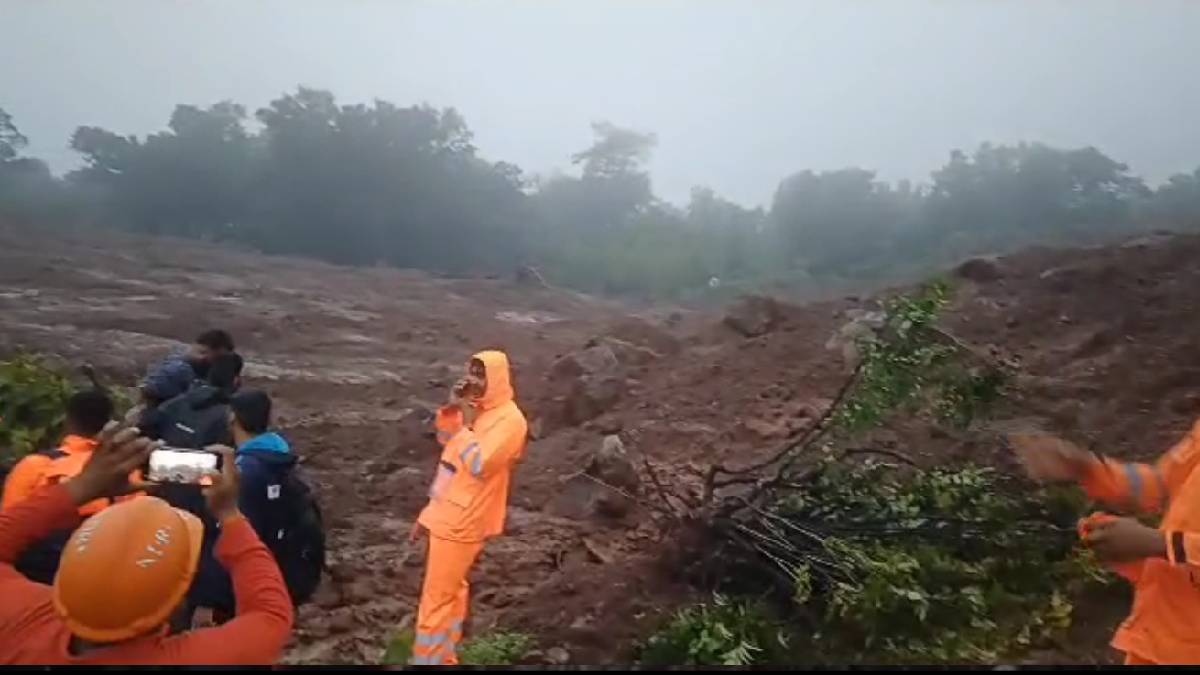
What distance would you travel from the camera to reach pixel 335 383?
1148cm

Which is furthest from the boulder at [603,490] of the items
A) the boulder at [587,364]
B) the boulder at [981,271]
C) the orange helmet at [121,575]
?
the boulder at [981,271]

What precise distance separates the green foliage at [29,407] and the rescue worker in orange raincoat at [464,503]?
9.04 feet

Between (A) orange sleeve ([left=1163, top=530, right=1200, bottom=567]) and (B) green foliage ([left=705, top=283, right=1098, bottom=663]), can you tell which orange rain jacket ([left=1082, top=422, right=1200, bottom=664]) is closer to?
(A) orange sleeve ([left=1163, top=530, right=1200, bottom=567])

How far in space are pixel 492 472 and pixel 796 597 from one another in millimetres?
1351

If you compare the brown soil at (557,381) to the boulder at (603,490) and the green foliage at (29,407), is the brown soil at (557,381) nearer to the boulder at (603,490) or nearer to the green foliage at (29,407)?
the boulder at (603,490)

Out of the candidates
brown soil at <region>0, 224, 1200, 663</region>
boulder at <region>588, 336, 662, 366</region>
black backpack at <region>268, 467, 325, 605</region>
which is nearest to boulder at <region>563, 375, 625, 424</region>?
brown soil at <region>0, 224, 1200, 663</region>

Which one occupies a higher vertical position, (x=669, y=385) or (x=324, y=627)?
(x=669, y=385)

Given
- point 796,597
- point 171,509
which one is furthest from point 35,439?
point 171,509

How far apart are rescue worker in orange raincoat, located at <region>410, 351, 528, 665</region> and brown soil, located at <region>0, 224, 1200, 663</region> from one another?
0.77 metres

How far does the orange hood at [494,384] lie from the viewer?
4.21 meters

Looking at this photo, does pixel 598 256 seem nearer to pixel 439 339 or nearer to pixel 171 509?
pixel 439 339

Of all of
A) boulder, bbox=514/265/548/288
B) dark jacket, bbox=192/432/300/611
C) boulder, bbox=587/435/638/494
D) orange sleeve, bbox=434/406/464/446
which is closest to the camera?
dark jacket, bbox=192/432/300/611

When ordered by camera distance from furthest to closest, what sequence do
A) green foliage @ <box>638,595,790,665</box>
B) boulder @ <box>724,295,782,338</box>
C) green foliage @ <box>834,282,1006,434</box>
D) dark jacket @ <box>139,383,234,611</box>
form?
boulder @ <box>724,295,782,338</box>
green foliage @ <box>834,282,1006,434</box>
green foliage @ <box>638,595,790,665</box>
dark jacket @ <box>139,383,234,611</box>

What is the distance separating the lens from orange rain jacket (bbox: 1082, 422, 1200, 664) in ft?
7.14
